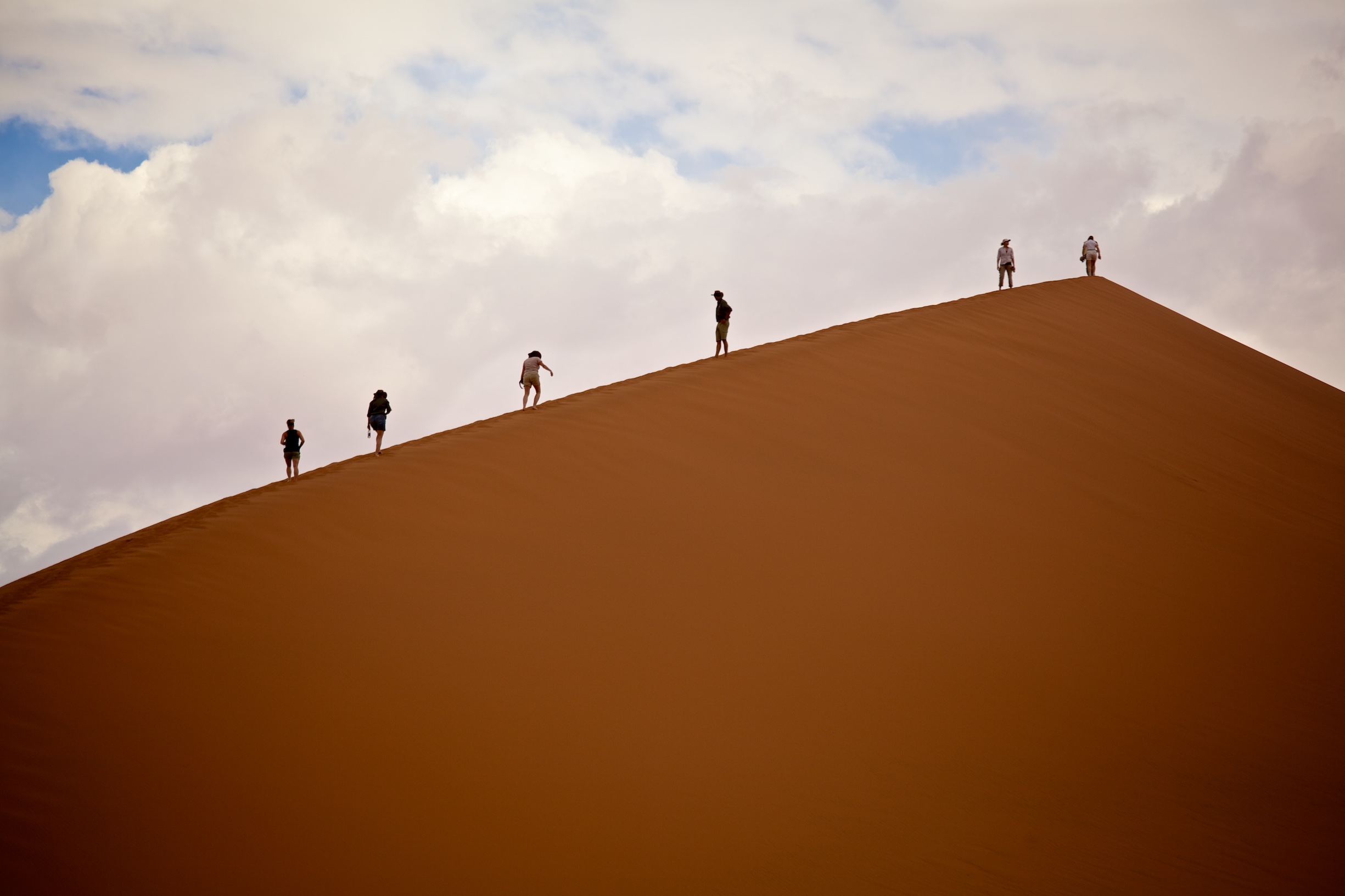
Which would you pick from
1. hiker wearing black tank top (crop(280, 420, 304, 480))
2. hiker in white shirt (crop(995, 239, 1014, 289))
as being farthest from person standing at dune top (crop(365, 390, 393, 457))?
hiker in white shirt (crop(995, 239, 1014, 289))

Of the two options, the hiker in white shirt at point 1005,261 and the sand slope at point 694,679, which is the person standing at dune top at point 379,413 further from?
the hiker in white shirt at point 1005,261

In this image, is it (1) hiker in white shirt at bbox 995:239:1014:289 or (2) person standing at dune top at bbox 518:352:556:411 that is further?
(1) hiker in white shirt at bbox 995:239:1014:289

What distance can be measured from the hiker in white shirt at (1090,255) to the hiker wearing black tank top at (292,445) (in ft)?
52.9

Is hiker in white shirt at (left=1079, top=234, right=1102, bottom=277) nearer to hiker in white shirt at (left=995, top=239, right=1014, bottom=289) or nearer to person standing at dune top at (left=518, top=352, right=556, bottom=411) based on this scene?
hiker in white shirt at (left=995, top=239, right=1014, bottom=289)

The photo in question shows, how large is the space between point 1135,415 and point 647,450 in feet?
20.5

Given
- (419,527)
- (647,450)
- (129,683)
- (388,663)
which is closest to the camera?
(129,683)

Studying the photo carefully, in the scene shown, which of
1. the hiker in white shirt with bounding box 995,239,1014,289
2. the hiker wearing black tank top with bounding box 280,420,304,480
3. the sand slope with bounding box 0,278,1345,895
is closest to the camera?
the sand slope with bounding box 0,278,1345,895

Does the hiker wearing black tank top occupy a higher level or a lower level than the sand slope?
higher

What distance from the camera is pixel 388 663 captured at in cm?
489

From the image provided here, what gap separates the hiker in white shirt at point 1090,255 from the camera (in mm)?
18375

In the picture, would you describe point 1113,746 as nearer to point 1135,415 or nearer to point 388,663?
point 388,663

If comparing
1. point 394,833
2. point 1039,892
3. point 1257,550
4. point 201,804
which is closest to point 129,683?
point 201,804

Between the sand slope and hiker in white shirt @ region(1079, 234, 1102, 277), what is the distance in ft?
36.4

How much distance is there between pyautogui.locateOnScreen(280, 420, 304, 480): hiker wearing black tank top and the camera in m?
10.9
